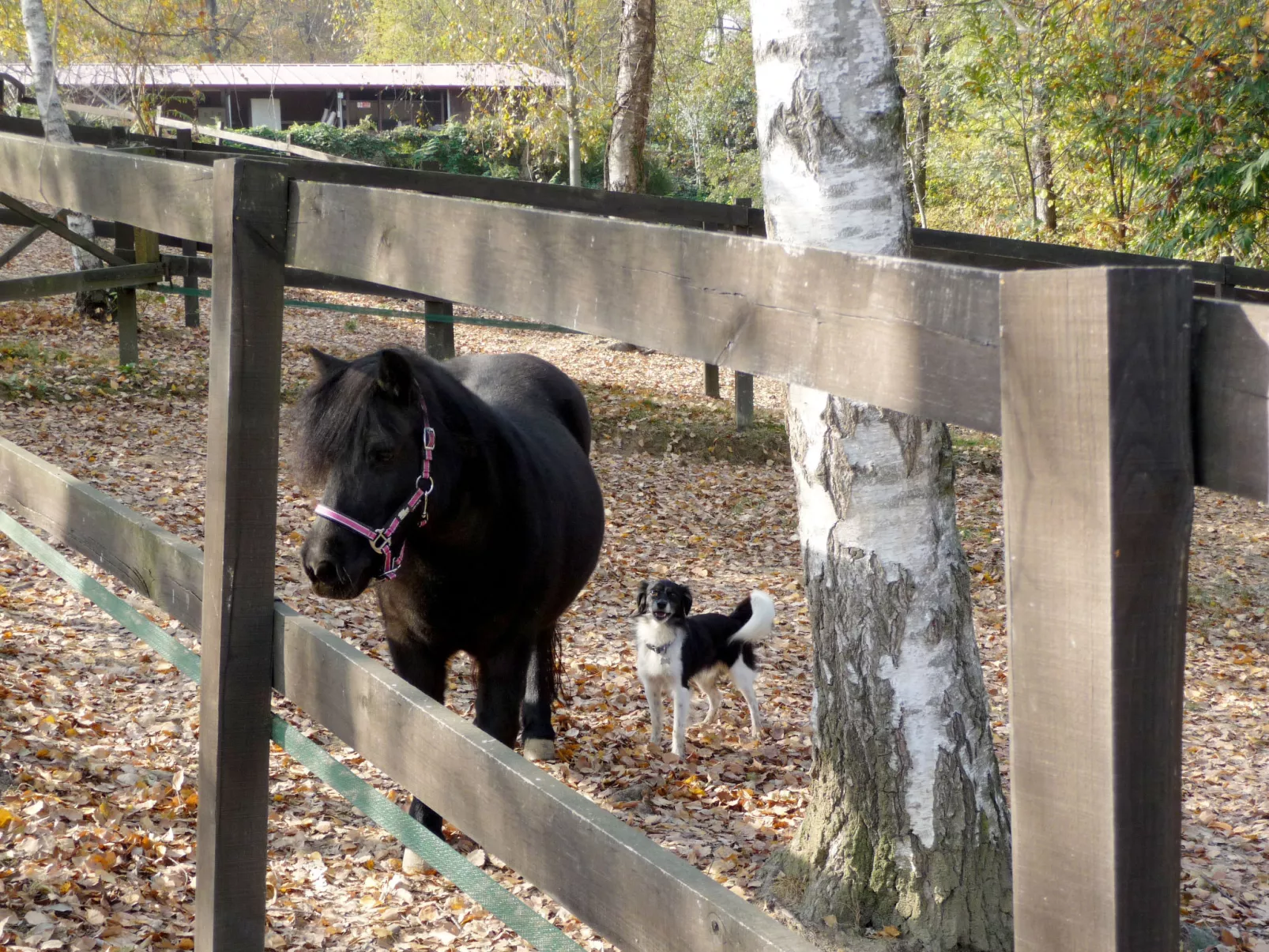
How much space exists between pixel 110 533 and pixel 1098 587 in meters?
2.74

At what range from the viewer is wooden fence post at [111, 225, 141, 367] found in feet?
34.5

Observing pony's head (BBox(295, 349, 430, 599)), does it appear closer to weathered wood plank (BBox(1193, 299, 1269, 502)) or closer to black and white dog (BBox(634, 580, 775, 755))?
weathered wood plank (BBox(1193, 299, 1269, 502))

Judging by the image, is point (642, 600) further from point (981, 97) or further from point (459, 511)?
point (981, 97)

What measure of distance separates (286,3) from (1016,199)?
41375mm

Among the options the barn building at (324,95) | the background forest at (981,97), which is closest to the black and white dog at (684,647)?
the background forest at (981,97)

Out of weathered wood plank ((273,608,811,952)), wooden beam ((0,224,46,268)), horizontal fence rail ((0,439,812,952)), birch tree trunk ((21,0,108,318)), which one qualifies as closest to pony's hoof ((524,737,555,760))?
horizontal fence rail ((0,439,812,952))

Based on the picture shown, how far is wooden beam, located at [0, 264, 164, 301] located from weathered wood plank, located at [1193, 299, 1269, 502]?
31.9 ft

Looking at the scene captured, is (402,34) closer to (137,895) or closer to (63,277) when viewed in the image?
(63,277)

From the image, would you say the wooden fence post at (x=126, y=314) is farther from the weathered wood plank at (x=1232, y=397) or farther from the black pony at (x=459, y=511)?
the weathered wood plank at (x=1232, y=397)

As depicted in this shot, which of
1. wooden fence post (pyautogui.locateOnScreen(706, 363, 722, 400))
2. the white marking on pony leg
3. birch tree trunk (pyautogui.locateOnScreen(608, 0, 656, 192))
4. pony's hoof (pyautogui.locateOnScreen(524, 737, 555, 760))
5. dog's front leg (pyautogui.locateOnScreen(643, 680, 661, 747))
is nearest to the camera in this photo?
pony's hoof (pyautogui.locateOnScreen(524, 737, 555, 760))

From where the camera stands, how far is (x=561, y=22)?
19766 millimetres

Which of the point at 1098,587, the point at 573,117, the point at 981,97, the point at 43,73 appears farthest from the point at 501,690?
the point at 573,117

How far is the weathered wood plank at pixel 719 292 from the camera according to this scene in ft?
3.95

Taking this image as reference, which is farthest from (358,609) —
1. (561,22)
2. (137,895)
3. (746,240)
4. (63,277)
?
(561,22)
